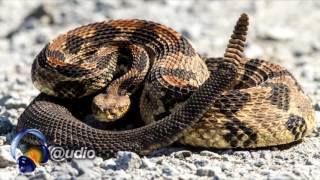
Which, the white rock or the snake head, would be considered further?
the snake head

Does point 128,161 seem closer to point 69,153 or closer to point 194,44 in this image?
point 69,153

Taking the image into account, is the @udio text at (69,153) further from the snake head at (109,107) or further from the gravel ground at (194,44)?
the snake head at (109,107)

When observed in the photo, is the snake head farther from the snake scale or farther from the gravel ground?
the gravel ground
